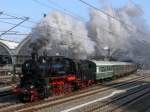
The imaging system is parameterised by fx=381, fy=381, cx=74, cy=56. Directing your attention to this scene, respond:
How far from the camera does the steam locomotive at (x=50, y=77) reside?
74.4ft

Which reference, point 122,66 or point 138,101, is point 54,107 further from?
point 122,66

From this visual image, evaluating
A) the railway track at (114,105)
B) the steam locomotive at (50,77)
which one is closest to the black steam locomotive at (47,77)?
the steam locomotive at (50,77)

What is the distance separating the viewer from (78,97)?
25344 millimetres

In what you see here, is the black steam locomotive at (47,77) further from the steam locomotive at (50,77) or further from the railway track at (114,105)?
the railway track at (114,105)

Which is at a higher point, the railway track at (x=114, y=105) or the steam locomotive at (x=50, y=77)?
the steam locomotive at (x=50, y=77)

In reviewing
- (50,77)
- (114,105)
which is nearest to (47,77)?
(50,77)

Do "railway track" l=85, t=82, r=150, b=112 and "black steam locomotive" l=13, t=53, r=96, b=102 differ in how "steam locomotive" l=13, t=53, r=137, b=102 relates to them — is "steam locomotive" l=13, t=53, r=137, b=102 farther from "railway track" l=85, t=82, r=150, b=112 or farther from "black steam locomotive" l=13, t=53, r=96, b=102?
"railway track" l=85, t=82, r=150, b=112

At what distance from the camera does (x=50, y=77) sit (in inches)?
952

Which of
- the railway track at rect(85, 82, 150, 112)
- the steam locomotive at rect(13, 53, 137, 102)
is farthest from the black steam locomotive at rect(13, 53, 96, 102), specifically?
the railway track at rect(85, 82, 150, 112)

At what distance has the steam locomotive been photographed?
74.4 ft

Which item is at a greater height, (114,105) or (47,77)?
(47,77)

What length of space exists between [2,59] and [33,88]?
15.5 meters

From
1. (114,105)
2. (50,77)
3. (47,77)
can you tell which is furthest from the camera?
(50,77)

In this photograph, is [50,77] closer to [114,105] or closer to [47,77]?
[47,77]
